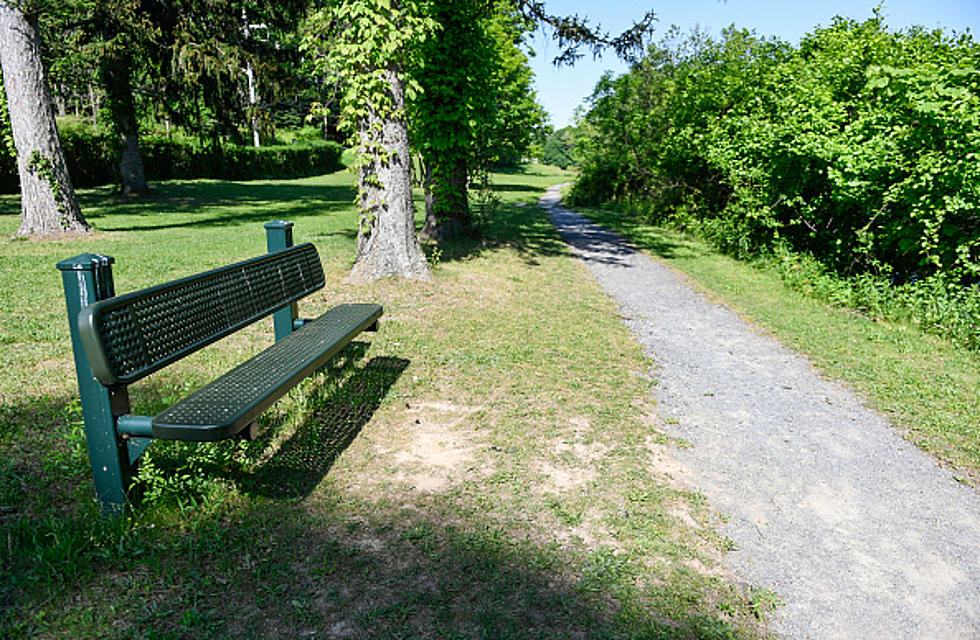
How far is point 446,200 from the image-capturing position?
11.9m

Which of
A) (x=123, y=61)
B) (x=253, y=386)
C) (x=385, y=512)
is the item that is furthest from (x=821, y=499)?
(x=123, y=61)

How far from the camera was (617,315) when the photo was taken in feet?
24.8

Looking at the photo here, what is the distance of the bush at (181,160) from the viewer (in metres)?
24.4

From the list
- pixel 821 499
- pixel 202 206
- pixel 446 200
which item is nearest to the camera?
pixel 821 499

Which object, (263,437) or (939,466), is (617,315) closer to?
(939,466)

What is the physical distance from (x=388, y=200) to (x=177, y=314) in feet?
15.5

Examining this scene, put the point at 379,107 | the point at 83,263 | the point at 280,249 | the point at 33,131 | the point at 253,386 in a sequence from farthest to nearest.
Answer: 1. the point at 33,131
2. the point at 379,107
3. the point at 280,249
4. the point at 253,386
5. the point at 83,263

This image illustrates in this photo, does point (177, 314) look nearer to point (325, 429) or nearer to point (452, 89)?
point (325, 429)

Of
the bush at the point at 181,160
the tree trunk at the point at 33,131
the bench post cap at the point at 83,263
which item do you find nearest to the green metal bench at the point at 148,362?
the bench post cap at the point at 83,263

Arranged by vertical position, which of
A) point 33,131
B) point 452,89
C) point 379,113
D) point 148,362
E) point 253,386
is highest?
point 452,89

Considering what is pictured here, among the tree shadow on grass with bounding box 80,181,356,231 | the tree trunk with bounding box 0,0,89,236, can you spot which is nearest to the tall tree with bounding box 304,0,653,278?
the tree trunk with bounding box 0,0,89,236

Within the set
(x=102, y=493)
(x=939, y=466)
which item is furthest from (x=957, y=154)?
(x=102, y=493)

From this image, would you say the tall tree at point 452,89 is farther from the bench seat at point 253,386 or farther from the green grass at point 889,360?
the bench seat at point 253,386

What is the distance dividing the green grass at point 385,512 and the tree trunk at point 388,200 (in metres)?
2.02
